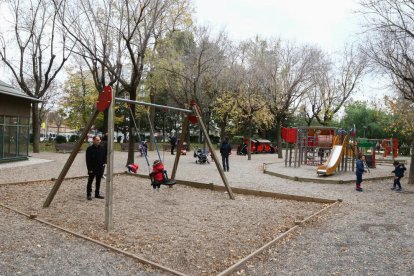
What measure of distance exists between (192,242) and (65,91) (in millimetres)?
45544

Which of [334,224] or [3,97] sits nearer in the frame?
[334,224]

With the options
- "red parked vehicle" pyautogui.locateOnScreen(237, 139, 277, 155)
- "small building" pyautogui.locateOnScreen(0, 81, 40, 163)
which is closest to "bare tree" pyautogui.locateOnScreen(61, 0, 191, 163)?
"small building" pyautogui.locateOnScreen(0, 81, 40, 163)

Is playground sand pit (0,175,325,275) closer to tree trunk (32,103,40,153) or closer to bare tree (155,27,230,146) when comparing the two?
bare tree (155,27,230,146)

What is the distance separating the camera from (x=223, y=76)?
30.3m

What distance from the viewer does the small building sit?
19953 mm

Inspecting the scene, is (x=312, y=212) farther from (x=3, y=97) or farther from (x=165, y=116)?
(x=165, y=116)

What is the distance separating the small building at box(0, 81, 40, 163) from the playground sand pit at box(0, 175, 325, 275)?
9.95m

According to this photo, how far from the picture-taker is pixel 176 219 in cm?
768

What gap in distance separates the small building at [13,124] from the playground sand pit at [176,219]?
392 inches

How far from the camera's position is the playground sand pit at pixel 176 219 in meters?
5.57

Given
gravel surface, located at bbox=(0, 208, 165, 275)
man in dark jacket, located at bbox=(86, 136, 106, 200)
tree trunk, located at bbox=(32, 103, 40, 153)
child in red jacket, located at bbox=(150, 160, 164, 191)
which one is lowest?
gravel surface, located at bbox=(0, 208, 165, 275)

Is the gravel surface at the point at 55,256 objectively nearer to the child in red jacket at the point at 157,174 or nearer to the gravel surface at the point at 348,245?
the gravel surface at the point at 348,245

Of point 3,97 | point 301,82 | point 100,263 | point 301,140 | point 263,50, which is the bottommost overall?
point 100,263

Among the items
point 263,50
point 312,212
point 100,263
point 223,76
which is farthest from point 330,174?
point 263,50
